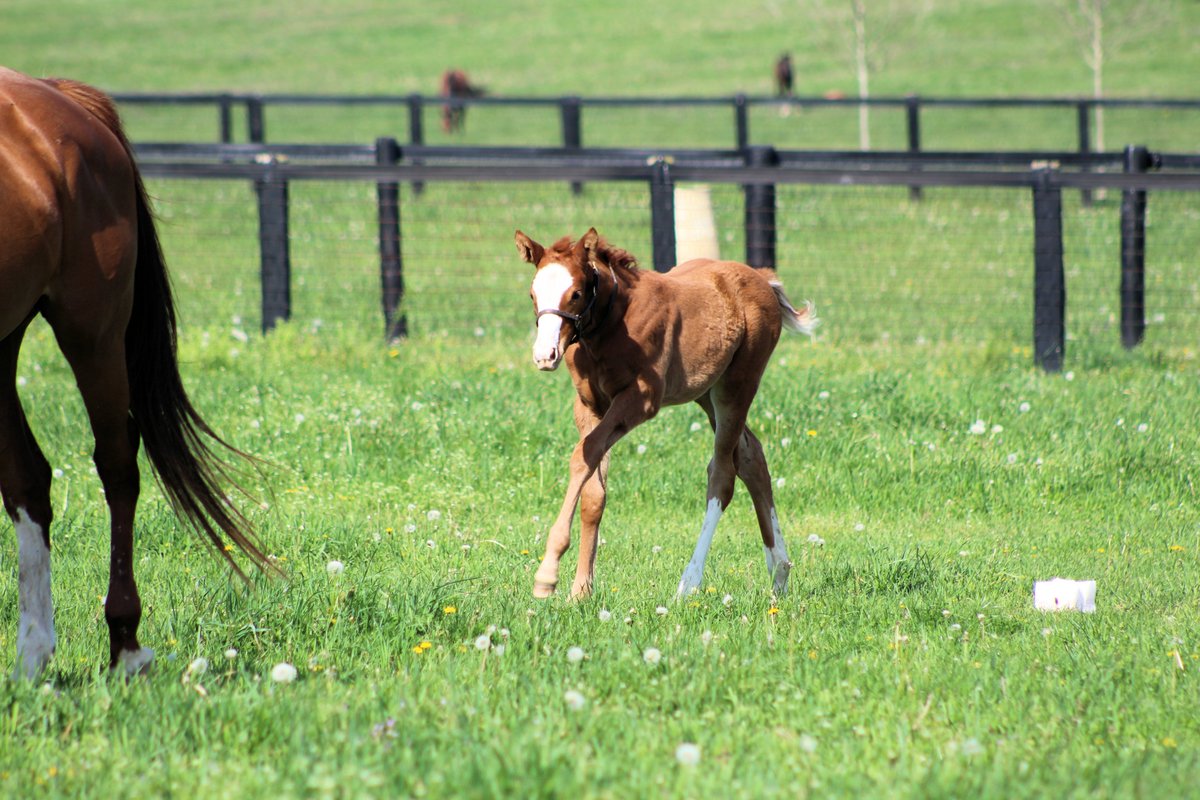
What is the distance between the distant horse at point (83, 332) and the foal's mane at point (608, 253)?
56.7 inches

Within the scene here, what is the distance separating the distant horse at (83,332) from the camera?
399cm

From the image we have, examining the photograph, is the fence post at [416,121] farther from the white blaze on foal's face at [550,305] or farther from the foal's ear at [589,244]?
the white blaze on foal's face at [550,305]

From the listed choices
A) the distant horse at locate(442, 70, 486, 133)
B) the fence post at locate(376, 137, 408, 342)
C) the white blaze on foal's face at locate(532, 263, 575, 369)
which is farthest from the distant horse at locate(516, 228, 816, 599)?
the distant horse at locate(442, 70, 486, 133)

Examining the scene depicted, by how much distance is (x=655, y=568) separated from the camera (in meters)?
5.62

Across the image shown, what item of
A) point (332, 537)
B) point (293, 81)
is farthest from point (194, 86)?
point (332, 537)

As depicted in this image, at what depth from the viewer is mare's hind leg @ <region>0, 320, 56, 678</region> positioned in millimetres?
4098

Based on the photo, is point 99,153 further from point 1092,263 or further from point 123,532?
point 1092,263

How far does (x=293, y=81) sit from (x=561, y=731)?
3847 centimetres

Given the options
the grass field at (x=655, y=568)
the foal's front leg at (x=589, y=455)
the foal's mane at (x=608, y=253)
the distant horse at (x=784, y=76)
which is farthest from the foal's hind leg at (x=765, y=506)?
the distant horse at (x=784, y=76)

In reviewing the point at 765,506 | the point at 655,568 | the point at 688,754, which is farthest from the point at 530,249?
the point at 688,754

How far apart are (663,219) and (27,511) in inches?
248

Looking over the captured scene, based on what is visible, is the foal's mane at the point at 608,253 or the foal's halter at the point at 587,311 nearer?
the foal's halter at the point at 587,311

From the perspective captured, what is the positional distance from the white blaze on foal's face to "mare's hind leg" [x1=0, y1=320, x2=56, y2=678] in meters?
1.69

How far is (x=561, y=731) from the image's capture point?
3346mm
